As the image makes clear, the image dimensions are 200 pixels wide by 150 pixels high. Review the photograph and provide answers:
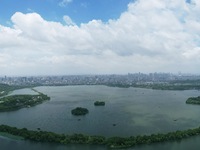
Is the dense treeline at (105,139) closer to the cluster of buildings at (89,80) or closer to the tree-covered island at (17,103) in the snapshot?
the tree-covered island at (17,103)

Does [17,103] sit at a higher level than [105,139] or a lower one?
higher

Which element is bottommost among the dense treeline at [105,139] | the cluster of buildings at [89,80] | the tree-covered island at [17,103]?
the dense treeline at [105,139]

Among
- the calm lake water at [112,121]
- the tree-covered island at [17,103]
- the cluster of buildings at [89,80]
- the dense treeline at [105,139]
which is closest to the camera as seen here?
the dense treeline at [105,139]

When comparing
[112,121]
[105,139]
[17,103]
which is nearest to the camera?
[105,139]

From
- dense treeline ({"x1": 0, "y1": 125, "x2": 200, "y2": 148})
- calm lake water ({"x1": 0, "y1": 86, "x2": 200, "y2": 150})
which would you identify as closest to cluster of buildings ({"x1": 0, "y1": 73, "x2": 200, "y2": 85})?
calm lake water ({"x1": 0, "y1": 86, "x2": 200, "y2": 150})

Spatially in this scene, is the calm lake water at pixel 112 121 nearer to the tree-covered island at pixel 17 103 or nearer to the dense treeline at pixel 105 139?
the dense treeline at pixel 105 139

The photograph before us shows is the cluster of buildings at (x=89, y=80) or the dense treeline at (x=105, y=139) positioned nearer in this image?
the dense treeline at (x=105, y=139)

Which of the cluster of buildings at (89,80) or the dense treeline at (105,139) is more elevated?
the cluster of buildings at (89,80)

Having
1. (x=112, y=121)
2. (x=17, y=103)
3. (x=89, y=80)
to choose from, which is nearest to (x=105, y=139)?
(x=112, y=121)

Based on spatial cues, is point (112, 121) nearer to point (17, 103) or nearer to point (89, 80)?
point (17, 103)

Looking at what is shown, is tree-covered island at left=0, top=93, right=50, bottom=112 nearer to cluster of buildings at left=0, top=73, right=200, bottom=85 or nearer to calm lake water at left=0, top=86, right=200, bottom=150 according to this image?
calm lake water at left=0, top=86, right=200, bottom=150

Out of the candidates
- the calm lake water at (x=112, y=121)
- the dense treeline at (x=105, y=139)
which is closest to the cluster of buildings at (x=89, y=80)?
the calm lake water at (x=112, y=121)

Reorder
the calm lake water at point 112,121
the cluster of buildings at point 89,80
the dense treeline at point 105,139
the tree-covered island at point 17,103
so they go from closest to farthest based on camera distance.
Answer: the dense treeline at point 105,139, the calm lake water at point 112,121, the tree-covered island at point 17,103, the cluster of buildings at point 89,80
